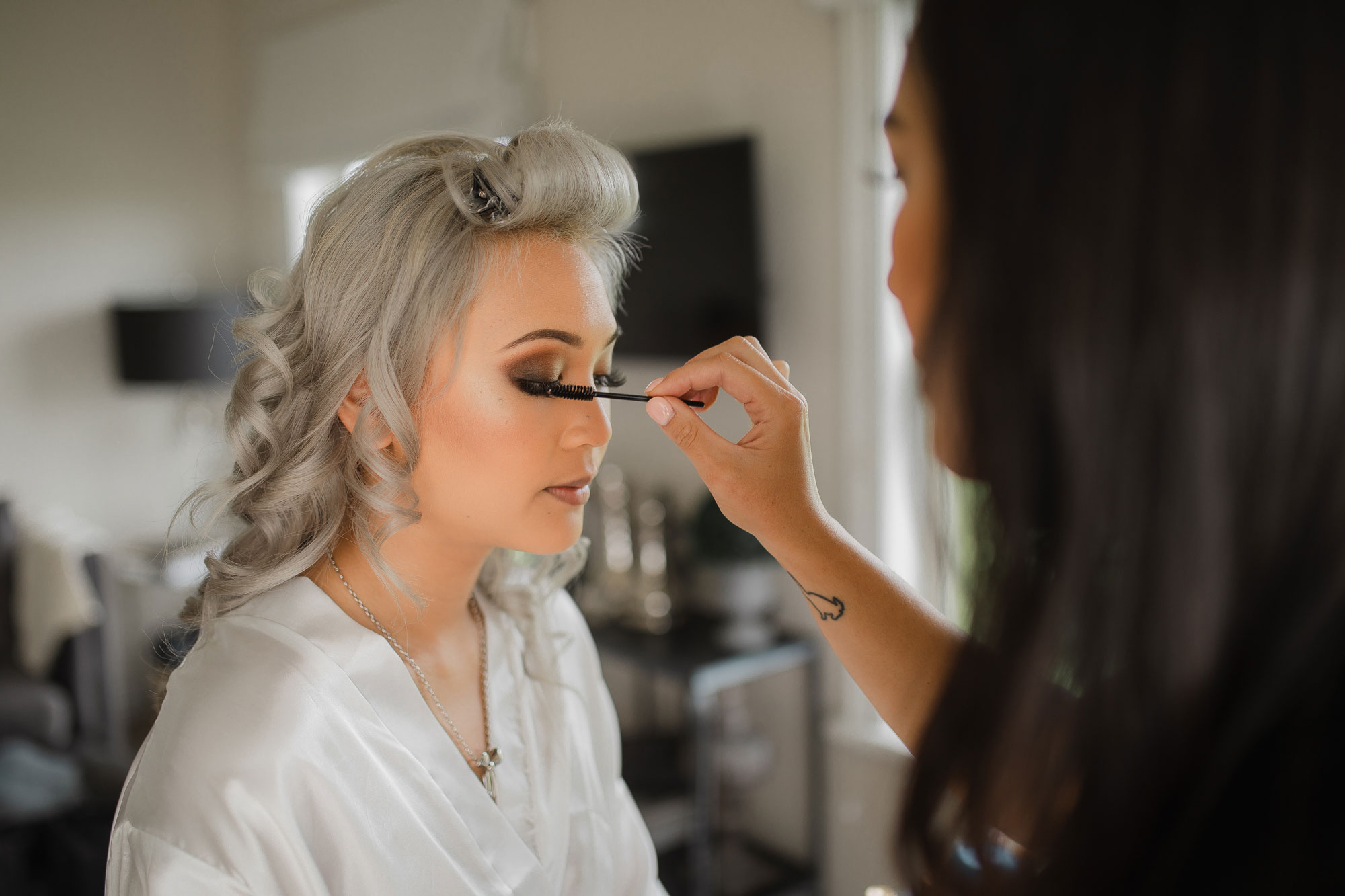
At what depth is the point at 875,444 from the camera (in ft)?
6.91

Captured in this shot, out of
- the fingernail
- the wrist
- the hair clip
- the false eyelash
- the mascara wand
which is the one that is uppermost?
the hair clip

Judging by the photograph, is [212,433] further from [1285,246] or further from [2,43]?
[1285,246]

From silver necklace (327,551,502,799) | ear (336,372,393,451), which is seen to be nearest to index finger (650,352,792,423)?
ear (336,372,393,451)

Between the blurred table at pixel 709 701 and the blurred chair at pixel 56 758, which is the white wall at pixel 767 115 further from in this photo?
the blurred chair at pixel 56 758

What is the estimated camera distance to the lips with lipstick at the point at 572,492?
1035 millimetres

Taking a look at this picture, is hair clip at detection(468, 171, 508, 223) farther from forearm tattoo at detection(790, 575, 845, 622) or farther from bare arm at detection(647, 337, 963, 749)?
forearm tattoo at detection(790, 575, 845, 622)

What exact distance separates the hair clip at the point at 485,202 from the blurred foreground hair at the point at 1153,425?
0.54 meters

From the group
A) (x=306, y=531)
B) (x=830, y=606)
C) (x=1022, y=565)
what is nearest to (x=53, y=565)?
(x=306, y=531)

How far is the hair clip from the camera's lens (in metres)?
0.99

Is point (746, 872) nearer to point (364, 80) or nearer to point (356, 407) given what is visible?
point (356, 407)

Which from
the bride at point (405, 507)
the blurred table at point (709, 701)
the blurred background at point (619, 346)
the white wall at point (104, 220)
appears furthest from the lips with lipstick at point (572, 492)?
the white wall at point (104, 220)

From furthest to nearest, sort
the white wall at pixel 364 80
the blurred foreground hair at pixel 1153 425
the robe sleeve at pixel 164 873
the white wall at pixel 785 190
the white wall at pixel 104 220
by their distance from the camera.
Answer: the white wall at pixel 104 220, the white wall at pixel 364 80, the white wall at pixel 785 190, the robe sleeve at pixel 164 873, the blurred foreground hair at pixel 1153 425

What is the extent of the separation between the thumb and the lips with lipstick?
14 centimetres

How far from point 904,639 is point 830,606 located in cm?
8
